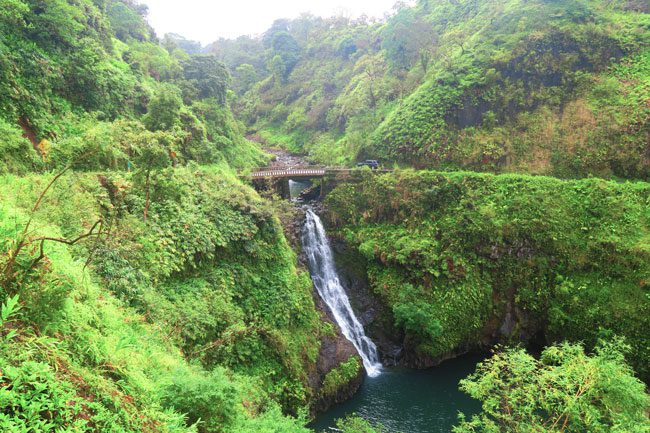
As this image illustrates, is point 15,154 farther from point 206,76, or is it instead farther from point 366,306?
point 206,76

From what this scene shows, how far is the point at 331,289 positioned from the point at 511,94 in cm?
2292

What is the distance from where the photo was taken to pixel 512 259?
21547 mm

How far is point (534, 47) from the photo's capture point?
100 ft

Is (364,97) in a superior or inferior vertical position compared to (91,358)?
superior

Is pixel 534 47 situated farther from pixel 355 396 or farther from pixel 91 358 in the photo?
pixel 91 358

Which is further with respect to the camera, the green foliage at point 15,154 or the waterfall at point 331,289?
the waterfall at point 331,289

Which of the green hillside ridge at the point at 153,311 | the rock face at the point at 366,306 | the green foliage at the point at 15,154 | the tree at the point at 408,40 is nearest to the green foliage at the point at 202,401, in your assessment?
the green hillside ridge at the point at 153,311

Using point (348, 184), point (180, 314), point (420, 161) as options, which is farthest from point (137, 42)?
point (180, 314)

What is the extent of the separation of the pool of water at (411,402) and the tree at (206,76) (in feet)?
93.3

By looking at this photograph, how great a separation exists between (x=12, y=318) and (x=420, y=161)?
28.0m

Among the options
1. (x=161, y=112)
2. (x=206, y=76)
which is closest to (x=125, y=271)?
(x=161, y=112)

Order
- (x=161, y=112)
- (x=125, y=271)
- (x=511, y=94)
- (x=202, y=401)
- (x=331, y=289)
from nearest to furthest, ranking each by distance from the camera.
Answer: (x=202, y=401) → (x=125, y=271) → (x=161, y=112) → (x=331, y=289) → (x=511, y=94)

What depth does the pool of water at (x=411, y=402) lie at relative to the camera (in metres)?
15.4

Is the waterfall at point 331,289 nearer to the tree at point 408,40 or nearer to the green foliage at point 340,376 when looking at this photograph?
the green foliage at point 340,376
